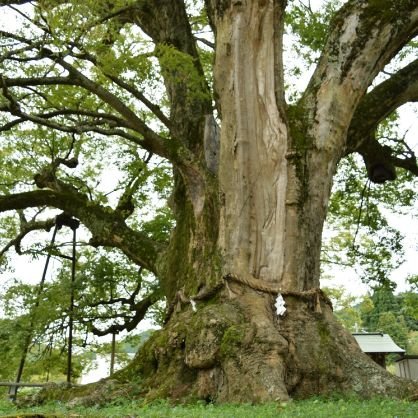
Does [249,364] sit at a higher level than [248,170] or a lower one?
lower

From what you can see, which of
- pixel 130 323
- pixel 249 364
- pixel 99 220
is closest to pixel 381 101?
pixel 249 364

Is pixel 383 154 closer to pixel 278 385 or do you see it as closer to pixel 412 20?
pixel 412 20

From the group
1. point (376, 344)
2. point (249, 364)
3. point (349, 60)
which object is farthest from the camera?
point (376, 344)

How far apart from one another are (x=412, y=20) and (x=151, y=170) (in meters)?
6.81

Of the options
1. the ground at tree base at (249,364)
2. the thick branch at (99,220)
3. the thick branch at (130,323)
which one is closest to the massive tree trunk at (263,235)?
the ground at tree base at (249,364)

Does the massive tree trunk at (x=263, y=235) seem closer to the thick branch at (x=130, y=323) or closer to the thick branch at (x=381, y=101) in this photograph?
the thick branch at (x=381, y=101)

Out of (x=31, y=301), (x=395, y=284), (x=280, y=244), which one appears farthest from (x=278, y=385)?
(x=395, y=284)

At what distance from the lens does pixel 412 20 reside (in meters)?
6.24

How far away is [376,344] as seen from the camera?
62.3 feet

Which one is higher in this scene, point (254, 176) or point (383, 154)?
point (383, 154)

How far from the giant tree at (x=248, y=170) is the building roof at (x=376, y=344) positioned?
12962 millimetres

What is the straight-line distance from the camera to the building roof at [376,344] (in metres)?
18.3

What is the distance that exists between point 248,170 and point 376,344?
1521 cm

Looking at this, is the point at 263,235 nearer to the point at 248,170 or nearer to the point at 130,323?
the point at 248,170
